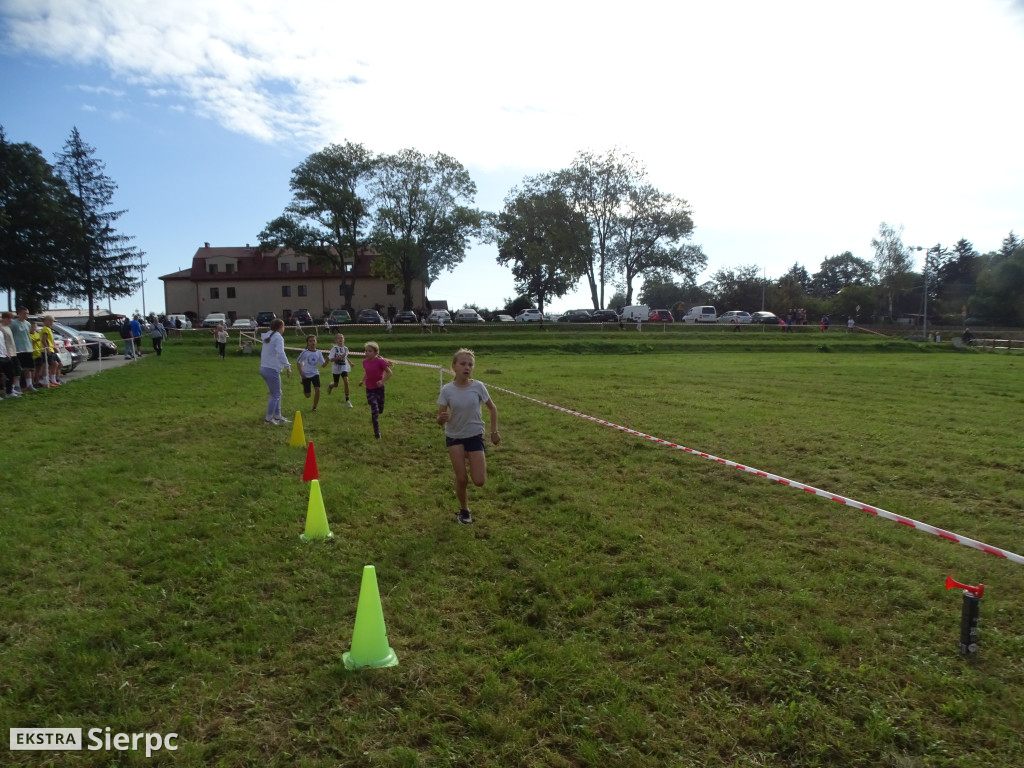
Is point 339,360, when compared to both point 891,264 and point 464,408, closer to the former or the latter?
point 464,408

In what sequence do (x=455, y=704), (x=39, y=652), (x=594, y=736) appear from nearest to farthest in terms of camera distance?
(x=594, y=736), (x=455, y=704), (x=39, y=652)

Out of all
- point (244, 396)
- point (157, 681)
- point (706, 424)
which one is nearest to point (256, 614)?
point (157, 681)

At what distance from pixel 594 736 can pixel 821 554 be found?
10.4 feet

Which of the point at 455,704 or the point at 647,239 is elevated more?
the point at 647,239

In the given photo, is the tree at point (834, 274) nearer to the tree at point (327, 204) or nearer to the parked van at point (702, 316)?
the parked van at point (702, 316)

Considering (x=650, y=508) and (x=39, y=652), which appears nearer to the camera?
(x=39, y=652)

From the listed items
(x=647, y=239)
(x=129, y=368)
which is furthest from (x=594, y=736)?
(x=647, y=239)

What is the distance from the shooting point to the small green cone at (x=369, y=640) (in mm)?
3709

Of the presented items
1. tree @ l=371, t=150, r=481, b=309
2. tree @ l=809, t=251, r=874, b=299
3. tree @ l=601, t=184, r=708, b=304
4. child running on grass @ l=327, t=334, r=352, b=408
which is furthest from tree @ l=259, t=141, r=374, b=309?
tree @ l=809, t=251, r=874, b=299

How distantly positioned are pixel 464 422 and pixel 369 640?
8.94ft

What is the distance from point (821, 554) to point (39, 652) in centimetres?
582

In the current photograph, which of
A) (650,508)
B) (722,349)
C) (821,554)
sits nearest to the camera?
(821,554)

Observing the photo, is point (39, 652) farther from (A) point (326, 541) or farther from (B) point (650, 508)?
(B) point (650, 508)

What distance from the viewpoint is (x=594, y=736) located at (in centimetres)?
314
